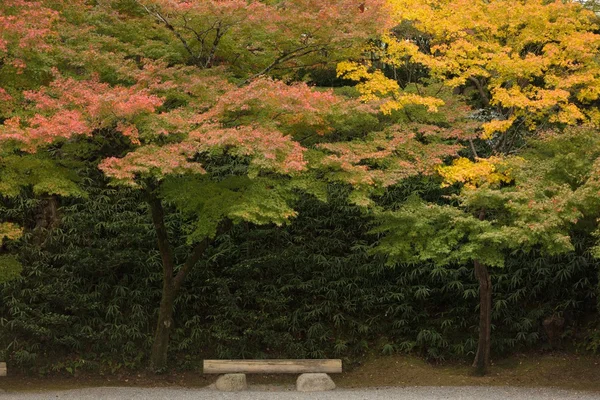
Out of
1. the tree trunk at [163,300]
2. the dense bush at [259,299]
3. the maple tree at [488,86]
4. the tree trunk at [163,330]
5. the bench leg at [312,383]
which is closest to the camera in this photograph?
the maple tree at [488,86]

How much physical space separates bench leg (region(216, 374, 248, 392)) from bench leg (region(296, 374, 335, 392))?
0.87m

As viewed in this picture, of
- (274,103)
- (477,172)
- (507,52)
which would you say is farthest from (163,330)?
(507,52)

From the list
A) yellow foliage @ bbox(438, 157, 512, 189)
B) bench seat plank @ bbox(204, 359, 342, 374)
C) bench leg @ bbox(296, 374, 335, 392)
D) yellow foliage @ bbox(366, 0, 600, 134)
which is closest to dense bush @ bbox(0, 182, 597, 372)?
bench seat plank @ bbox(204, 359, 342, 374)

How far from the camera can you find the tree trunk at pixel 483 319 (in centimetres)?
1058

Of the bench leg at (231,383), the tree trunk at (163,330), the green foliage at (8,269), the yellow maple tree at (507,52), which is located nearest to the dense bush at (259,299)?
the tree trunk at (163,330)

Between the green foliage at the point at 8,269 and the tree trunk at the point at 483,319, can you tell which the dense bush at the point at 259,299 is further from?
the green foliage at the point at 8,269

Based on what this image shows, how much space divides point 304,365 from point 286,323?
2383 millimetres

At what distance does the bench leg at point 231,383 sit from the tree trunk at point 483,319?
3.87 meters

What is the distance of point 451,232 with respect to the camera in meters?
9.02

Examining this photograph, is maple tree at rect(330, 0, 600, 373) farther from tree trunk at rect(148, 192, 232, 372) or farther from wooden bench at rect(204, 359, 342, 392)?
tree trunk at rect(148, 192, 232, 372)

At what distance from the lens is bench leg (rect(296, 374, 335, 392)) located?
1002cm

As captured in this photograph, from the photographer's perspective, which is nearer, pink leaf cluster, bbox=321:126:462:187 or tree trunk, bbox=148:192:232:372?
pink leaf cluster, bbox=321:126:462:187

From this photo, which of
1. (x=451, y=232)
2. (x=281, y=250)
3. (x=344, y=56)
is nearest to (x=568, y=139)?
(x=451, y=232)

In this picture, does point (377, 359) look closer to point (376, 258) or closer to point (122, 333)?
point (376, 258)
